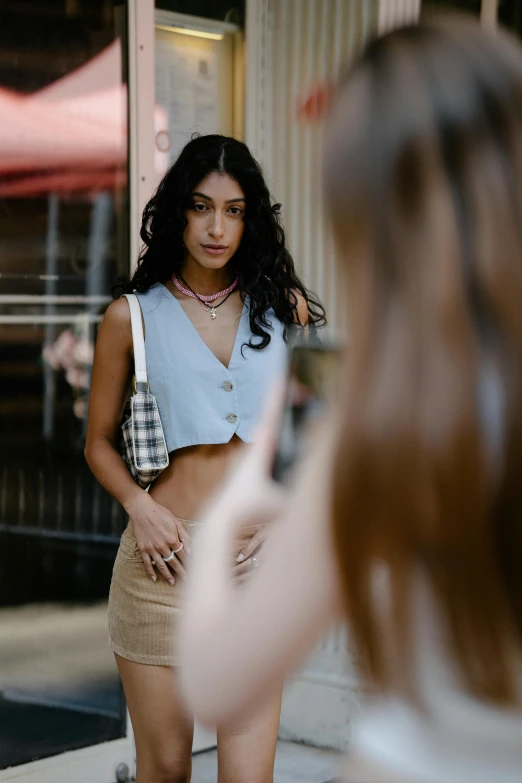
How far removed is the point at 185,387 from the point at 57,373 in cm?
118

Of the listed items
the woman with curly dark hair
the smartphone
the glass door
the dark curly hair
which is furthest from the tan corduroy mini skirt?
the smartphone

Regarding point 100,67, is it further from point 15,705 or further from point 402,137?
point 402,137

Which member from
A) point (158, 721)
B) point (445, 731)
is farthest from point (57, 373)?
point (445, 731)

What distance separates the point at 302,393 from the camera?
51.8 inches

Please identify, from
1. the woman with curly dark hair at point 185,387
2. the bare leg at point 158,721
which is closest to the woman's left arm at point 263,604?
the woman with curly dark hair at point 185,387

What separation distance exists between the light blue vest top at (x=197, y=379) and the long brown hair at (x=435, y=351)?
70.2 inches

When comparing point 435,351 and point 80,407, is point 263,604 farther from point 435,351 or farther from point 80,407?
point 80,407

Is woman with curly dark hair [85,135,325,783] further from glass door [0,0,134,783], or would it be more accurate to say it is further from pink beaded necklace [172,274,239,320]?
glass door [0,0,134,783]

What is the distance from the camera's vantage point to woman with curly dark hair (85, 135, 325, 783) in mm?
2867

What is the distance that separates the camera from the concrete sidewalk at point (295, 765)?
14.5ft

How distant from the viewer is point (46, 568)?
3.98 m

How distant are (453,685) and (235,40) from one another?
157 inches

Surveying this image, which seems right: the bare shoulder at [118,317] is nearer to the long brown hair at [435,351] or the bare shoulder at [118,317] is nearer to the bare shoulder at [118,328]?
the bare shoulder at [118,328]

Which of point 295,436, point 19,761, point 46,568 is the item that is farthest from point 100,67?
point 295,436
